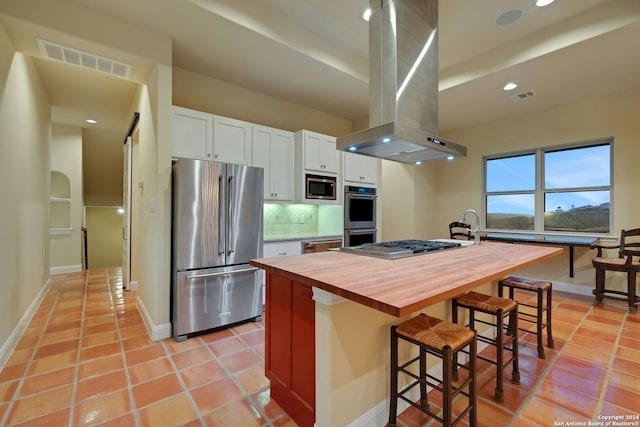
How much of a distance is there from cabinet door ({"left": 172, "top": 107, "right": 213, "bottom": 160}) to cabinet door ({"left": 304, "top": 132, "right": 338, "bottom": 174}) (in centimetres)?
130

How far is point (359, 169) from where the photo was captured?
459 centimetres

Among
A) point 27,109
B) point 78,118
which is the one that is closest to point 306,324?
point 27,109

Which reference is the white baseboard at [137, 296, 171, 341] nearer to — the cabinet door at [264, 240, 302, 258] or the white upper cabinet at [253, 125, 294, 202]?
the cabinet door at [264, 240, 302, 258]

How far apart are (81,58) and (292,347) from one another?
10.3 ft

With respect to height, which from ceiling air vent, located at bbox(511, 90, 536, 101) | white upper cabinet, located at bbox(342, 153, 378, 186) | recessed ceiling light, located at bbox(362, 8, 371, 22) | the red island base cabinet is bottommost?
the red island base cabinet

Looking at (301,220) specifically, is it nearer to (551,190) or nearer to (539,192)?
(539,192)

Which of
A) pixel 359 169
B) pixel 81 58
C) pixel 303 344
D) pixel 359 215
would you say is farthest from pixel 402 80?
pixel 81 58

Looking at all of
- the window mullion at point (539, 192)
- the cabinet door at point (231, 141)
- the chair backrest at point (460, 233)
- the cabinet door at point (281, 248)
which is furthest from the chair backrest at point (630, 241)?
the cabinet door at point (231, 141)

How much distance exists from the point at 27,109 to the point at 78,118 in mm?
2360

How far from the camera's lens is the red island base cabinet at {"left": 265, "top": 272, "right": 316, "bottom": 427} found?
1.54 m

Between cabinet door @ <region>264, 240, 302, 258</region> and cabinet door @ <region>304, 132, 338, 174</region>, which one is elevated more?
cabinet door @ <region>304, 132, 338, 174</region>

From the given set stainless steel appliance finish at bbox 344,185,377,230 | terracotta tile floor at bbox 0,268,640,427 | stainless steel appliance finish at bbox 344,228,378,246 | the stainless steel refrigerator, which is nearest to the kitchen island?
terracotta tile floor at bbox 0,268,640,427

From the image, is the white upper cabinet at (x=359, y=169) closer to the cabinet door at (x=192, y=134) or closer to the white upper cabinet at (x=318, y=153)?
the white upper cabinet at (x=318, y=153)

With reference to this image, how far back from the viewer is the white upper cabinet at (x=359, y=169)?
175 inches
